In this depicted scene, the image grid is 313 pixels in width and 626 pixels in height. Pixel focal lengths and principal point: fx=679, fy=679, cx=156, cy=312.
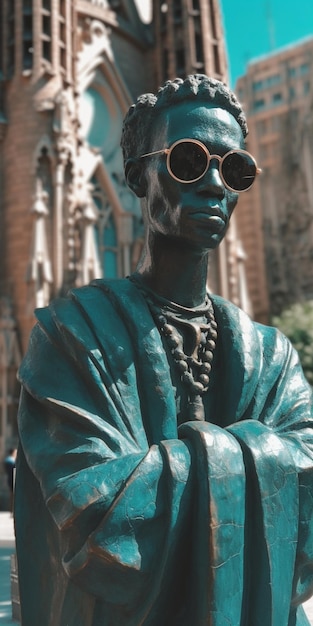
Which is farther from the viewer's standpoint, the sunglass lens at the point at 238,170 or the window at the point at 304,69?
the window at the point at 304,69

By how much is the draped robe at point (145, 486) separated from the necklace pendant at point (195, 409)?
2.5 inches

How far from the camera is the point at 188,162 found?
6.40ft

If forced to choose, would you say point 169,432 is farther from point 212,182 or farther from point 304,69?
point 304,69

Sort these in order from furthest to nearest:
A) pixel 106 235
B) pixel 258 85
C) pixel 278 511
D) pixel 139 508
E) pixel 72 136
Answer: pixel 258 85
pixel 106 235
pixel 72 136
pixel 278 511
pixel 139 508

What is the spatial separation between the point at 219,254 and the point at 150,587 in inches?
831

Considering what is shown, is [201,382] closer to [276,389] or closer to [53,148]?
[276,389]

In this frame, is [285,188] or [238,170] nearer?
[238,170]

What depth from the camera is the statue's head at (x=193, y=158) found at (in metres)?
1.95

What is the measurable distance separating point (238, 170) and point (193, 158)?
0.55ft

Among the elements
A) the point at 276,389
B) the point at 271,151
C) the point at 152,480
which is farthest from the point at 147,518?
the point at 271,151

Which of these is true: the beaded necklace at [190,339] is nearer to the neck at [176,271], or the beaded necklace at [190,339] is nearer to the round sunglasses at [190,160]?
the neck at [176,271]

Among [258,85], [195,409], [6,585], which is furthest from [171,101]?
[258,85]

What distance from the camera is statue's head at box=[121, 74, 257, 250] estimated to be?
6.39ft

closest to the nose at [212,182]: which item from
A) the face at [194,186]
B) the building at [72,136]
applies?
the face at [194,186]
